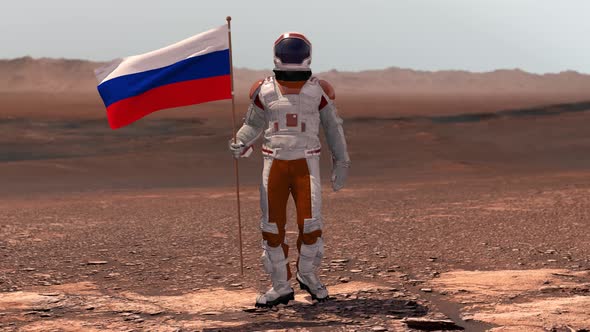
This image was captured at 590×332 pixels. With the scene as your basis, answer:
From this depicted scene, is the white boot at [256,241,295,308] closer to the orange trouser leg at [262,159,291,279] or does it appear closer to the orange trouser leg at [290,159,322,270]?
the orange trouser leg at [262,159,291,279]

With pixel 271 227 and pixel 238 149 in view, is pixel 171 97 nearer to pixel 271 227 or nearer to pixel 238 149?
pixel 238 149

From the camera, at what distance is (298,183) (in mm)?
5527

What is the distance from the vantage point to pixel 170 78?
19.2 ft

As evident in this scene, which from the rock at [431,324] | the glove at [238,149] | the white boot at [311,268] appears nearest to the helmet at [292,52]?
the glove at [238,149]

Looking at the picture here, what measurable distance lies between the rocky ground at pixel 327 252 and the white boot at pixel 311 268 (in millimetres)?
106

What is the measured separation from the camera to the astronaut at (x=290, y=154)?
18.0 feet

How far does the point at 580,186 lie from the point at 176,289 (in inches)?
382

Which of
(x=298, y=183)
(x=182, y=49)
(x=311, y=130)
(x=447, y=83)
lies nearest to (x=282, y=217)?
(x=298, y=183)

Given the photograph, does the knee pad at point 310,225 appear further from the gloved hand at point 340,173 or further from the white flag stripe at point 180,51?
the white flag stripe at point 180,51

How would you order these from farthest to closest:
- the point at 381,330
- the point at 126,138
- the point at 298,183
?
the point at 126,138, the point at 298,183, the point at 381,330

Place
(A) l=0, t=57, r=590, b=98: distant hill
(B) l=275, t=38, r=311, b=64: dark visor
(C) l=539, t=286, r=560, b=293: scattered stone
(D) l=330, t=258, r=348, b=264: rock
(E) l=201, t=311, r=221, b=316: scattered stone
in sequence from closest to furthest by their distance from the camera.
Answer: (B) l=275, t=38, r=311, b=64: dark visor → (E) l=201, t=311, r=221, b=316: scattered stone → (C) l=539, t=286, r=560, b=293: scattered stone → (D) l=330, t=258, r=348, b=264: rock → (A) l=0, t=57, r=590, b=98: distant hill

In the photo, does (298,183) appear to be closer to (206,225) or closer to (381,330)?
(381,330)

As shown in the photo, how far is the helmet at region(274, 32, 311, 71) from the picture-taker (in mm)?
5480

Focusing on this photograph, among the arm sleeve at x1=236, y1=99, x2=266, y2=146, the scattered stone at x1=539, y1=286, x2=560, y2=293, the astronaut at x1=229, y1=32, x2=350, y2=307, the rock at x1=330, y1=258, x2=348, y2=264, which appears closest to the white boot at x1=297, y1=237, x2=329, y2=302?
the astronaut at x1=229, y1=32, x2=350, y2=307
